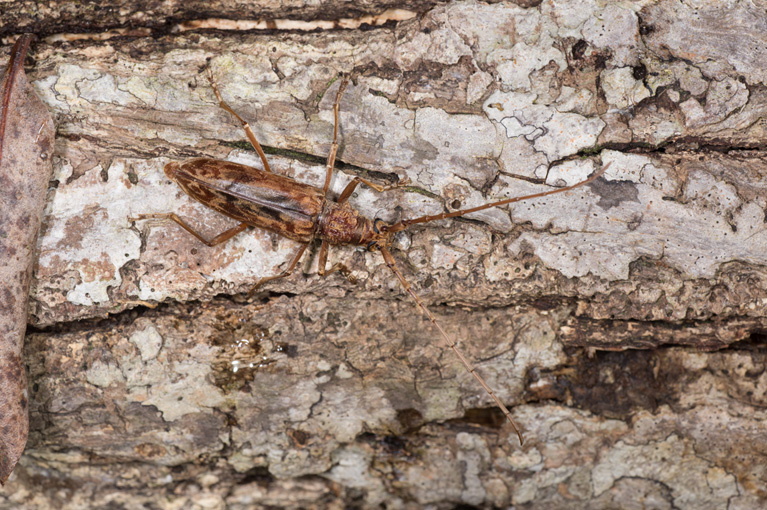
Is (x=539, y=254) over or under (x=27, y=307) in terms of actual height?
over

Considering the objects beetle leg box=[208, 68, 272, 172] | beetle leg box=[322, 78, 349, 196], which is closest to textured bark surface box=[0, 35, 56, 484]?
beetle leg box=[208, 68, 272, 172]

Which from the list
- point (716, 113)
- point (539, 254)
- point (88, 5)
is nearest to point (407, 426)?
point (539, 254)

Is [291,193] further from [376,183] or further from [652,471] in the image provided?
[652,471]

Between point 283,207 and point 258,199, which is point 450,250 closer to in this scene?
point 283,207

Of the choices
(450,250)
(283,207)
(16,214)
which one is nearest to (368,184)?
(283,207)

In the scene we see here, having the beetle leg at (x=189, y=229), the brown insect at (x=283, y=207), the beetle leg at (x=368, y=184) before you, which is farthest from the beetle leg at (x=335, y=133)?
the beetle leg at (x=189, y=229)

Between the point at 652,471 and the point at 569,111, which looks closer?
the point at 569,111
